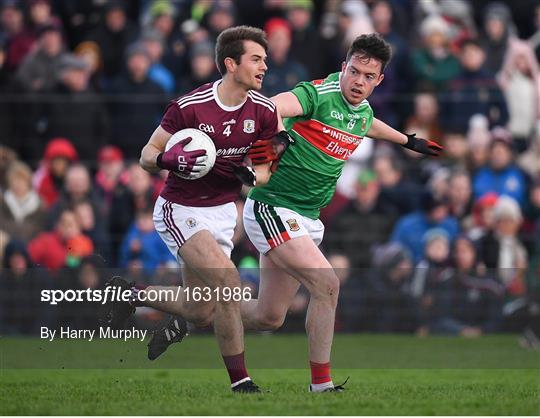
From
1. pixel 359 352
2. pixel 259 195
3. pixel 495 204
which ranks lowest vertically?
pixel 359 352

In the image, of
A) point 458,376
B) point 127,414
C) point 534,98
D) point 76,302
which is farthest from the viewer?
point 534,98

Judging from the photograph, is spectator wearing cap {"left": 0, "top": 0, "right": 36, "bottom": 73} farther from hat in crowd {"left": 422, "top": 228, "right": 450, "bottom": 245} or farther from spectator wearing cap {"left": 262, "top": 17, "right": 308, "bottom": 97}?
hat in crowd {"left": 422, "top": 228, "right": 450, "bottom": 245}

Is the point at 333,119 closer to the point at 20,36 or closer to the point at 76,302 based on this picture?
the point at 76,302

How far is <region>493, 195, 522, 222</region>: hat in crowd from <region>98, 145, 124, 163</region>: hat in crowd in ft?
14.6

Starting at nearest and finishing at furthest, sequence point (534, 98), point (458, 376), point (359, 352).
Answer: point (458, 376) → point (359, 352) → point (534, 98)

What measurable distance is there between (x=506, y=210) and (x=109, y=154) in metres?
4.68

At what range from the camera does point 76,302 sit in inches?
541

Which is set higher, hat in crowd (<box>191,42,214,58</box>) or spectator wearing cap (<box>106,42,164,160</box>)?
hat in crowd (<box>191,42,214,58</box>)

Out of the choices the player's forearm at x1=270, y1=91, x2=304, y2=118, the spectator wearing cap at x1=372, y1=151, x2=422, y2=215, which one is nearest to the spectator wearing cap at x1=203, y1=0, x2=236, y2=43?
the spectator wearing cap at x1=372, y1=151, x2=422, y2=215

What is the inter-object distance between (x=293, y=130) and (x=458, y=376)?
→ 9.12ft

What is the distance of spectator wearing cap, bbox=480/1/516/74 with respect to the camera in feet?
61.9

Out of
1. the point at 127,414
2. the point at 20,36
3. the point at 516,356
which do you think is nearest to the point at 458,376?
the point at 516,356

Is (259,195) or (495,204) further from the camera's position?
(495,204)

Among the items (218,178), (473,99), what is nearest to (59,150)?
(473,99)
